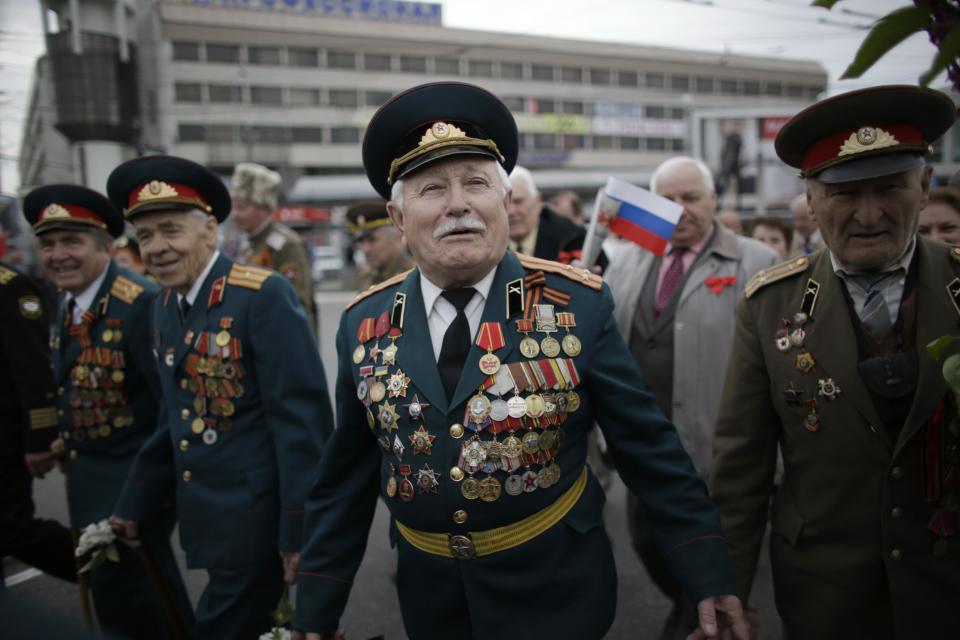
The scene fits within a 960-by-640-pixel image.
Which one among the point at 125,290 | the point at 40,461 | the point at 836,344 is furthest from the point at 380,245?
the point at 836,344

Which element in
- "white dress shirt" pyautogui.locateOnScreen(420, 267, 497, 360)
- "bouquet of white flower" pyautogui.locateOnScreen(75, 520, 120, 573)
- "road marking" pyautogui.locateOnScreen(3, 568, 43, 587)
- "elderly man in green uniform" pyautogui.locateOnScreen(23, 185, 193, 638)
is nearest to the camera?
"white dress shirt" pyautogui.locateOnScreen(420, 267, 497, 360)

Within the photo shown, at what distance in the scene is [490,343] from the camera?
1.83m

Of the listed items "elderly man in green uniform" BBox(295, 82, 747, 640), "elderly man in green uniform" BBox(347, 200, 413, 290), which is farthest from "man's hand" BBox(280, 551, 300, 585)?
"elderly man in green uniform" BBox(347, 200, 413, 290)

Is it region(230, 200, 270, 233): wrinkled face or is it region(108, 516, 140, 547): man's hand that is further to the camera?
region(230, 200, 270, 233): wrinkled face

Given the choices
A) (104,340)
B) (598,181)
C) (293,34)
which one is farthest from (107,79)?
(293,34)

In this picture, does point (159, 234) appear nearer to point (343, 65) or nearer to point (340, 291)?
point (340, 291)

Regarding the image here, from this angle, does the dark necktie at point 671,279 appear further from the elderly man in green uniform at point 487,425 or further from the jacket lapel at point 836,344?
the elderly man in green uniform at point 487,425

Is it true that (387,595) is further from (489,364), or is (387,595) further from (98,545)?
(489,364)

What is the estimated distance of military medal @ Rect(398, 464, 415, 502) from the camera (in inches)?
71.7

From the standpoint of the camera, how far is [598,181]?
1532 inches

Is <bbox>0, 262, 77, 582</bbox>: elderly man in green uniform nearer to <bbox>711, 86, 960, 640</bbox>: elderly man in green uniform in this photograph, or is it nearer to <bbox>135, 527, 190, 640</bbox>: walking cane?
<bbox>135, 527, 190, 640</bbox>: walking cane

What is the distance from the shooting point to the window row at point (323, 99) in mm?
48656

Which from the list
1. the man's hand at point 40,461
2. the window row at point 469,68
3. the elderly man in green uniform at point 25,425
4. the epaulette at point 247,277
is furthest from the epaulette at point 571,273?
the window row at point 469,68

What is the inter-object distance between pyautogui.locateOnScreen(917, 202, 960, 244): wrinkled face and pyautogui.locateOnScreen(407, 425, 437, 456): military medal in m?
2.70
